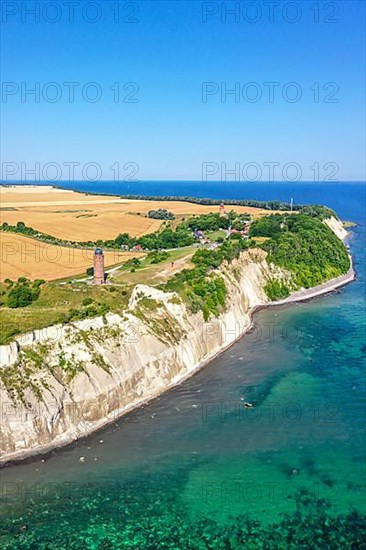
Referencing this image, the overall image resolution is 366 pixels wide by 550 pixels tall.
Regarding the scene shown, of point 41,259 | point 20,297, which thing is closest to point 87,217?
point 41,259

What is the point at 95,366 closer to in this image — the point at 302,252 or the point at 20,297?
the point at 20,297

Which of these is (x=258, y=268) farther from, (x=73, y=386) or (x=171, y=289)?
(x=73, y=386)

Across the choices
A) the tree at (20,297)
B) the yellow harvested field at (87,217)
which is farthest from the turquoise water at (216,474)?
the yellow harvested field at (87,217)

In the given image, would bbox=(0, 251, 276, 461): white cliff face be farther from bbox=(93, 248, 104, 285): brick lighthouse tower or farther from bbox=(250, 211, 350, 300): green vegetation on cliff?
bbox=(250, 211, 350, 300): green vegetation on cliff

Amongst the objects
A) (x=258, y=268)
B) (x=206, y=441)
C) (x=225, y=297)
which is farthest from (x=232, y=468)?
(x=258, y=268)

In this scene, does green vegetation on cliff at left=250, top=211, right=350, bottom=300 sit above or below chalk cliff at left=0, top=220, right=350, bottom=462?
above

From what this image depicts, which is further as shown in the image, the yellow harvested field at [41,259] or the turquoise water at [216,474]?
the yellow harvested field at [41,259]

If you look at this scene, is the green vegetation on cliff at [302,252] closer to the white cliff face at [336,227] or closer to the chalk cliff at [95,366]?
the chalk cliff at [95,366]

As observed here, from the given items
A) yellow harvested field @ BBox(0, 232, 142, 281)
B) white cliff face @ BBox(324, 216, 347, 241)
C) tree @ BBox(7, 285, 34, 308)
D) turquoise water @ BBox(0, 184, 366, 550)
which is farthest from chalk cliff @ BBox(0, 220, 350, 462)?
white cliff face @ BBox(324, 216, 347, 241)
